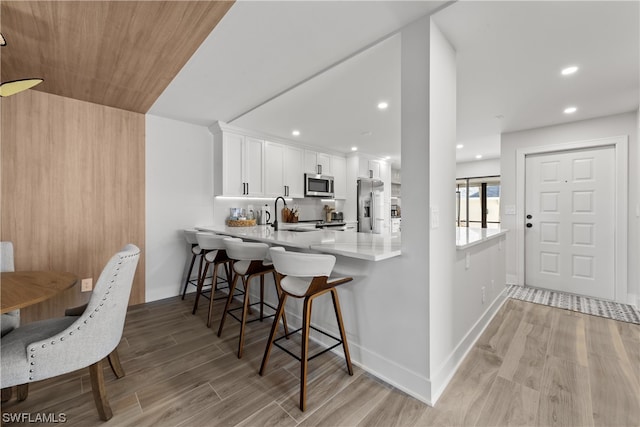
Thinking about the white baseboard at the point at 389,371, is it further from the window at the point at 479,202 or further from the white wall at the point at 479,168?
the white wall at the point at 479,168

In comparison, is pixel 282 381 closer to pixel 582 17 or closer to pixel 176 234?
pixel 176 234

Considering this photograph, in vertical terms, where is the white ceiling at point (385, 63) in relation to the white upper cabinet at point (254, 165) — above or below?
above

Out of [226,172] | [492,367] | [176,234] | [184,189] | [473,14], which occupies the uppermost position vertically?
[473,14]

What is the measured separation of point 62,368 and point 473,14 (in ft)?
9.60

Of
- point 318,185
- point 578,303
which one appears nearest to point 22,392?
point 318,185

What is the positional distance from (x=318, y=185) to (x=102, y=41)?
11.4 feet

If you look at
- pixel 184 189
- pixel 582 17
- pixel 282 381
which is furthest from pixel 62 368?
pixel 582 17

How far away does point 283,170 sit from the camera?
4.40 metres

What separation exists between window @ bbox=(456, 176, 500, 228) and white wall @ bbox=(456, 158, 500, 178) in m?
0.15

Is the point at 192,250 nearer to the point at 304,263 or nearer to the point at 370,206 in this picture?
the point at 304,263

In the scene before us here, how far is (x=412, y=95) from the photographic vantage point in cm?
167

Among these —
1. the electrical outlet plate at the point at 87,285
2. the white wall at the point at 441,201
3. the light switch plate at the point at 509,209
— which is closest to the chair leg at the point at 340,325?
the white wall at the point at 441,201

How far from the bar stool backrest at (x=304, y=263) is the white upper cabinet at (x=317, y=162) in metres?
3.34

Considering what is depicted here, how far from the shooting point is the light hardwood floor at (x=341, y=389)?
149cm
